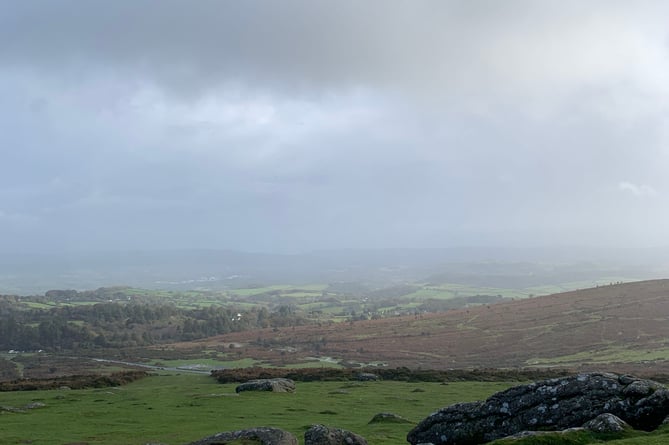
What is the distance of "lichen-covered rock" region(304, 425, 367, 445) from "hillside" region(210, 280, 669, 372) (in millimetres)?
59314

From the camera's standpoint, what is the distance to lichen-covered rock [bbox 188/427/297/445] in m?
18.1

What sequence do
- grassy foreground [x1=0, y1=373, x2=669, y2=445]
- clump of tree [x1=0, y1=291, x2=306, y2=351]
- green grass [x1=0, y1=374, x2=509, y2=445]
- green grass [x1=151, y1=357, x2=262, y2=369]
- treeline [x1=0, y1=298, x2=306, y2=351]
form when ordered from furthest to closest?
clump of tree [x1=0, y1=291, x2=306, y2=351], treeline [x1=0, y1=298, x2=306, y2=351], green grass [x1=151, y1=357, x2=262, y2=369], green grass [x1=0, y1=374, x2=509, y2=445], grassy foreground [x1=0, y1=373, x2=669, y2=445]

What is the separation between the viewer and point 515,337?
104 metres

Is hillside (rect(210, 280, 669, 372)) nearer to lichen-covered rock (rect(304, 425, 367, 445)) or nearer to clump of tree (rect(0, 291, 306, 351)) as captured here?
clump of tree (rect(0, 291, 306, 351))

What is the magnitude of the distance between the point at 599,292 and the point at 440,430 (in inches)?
4944

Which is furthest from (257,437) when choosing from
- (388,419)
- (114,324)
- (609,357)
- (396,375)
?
(114,324)

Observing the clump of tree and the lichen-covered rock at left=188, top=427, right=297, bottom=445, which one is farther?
the clump of tree

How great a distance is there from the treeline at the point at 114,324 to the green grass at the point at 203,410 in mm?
102158

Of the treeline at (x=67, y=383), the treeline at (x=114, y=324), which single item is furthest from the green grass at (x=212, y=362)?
the treeline at (x=114, y=324)

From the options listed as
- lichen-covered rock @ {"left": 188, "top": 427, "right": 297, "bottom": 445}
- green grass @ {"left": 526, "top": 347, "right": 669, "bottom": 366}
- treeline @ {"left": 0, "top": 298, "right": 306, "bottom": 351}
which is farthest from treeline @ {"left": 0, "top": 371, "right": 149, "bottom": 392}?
treeline @ {"left": 0, "top": 298, "right": 306, "bottom": 351}

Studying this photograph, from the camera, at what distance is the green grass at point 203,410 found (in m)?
26.8

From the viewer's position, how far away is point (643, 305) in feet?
358

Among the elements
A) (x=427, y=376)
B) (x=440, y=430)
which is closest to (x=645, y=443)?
(x=440, y=430)

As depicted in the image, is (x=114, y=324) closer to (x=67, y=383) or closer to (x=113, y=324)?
(x=113, y=324)
